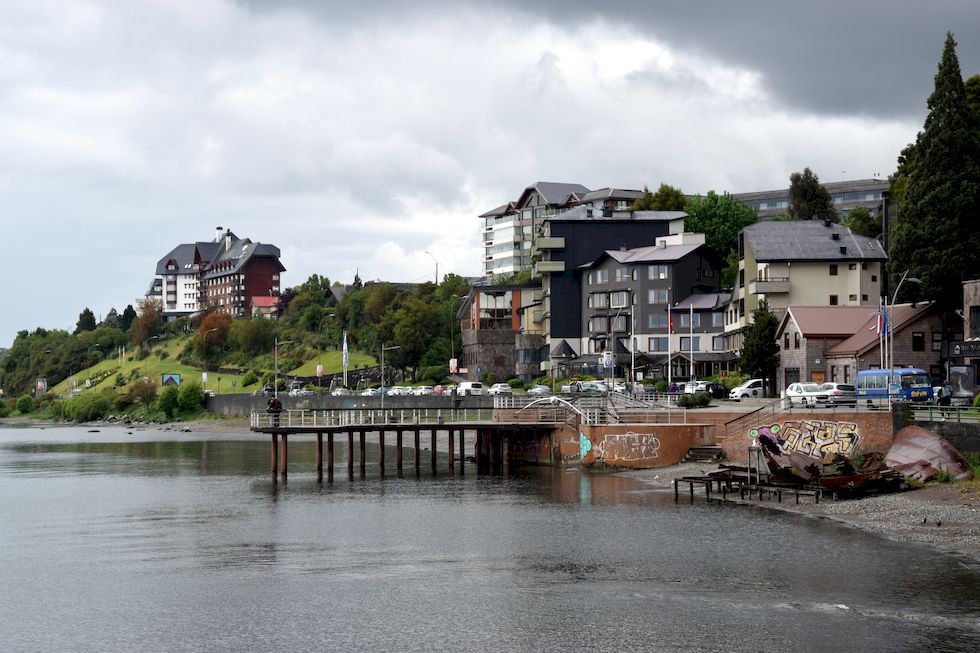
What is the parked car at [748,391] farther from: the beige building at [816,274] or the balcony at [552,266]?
the balcony at [552,266]

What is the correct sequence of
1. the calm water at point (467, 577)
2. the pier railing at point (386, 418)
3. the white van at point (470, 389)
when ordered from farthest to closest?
the white van at point (470, 389) < the pier railing at point (386, 418) < the calm water at point (467, 577)

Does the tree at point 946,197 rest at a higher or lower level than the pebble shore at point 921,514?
higher

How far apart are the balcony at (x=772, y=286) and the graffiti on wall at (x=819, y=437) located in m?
50.1

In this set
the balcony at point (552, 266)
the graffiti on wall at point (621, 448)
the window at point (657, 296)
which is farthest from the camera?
the balcony at point (552, 266)

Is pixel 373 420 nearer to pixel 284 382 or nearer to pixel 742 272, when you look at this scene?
pixel 742 272

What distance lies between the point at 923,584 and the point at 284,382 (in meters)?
154

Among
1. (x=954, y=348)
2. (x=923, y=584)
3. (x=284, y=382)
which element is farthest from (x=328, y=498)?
(x=284, y=382)

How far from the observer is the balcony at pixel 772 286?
11606 centimetres

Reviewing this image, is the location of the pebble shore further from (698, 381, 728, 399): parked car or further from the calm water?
(698, 381, 728, 399): parked car

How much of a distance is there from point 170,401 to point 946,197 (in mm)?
132986

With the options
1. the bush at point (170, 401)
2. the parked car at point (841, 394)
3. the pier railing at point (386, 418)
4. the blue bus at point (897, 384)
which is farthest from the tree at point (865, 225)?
the bush at point (170, 401)

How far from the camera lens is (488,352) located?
16025cm

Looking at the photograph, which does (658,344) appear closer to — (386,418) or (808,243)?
(808,243)

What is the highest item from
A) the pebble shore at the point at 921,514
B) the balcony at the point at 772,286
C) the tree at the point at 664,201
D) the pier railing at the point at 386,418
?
the tree at the point at 664,201
